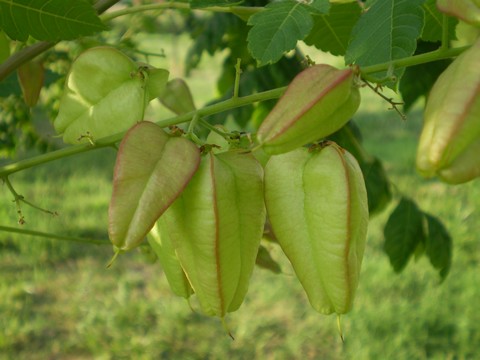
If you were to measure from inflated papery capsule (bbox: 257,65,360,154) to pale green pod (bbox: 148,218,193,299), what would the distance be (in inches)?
7.4

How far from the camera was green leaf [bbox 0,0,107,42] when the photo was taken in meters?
0.93

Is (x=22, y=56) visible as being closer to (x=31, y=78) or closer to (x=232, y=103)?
(x=31, y=78)

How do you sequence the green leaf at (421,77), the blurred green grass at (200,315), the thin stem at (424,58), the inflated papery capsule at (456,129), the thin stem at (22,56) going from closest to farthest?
the inflated papery capsule at (456,129) → the thin stem at (424,58) → the thin stem at (22,56) → the green leaf at (421,77) → the blurred green grass at (200,315)

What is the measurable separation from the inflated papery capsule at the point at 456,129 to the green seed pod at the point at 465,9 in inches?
1.6

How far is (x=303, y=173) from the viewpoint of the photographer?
743mm

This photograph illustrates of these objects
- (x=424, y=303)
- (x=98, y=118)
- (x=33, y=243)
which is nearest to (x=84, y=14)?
(x=98, y=118)

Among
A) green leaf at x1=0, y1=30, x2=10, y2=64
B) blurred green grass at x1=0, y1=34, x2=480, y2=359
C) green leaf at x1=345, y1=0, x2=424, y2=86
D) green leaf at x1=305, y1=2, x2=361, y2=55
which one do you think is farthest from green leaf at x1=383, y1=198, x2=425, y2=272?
blurred green grass at x1=0, y1=34, x2=480, y2=359

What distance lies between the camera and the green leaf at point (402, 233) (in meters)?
1.68

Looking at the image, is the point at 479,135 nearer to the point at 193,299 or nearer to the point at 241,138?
the point at 241,138

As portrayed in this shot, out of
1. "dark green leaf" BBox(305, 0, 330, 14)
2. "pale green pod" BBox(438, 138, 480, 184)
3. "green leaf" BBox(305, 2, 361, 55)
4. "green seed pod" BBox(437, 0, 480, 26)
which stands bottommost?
"green leaf" BBox(305, 2, 361, 55)

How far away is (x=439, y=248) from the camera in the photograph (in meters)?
1.68

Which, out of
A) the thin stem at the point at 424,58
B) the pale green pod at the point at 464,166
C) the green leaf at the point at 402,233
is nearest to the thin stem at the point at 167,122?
the thin stem at the point at 424,58

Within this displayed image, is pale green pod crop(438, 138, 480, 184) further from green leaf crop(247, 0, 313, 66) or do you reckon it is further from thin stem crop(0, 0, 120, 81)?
thin stem crop(0, 0, 120, 81)

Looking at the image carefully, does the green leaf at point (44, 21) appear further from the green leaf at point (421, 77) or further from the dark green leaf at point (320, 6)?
the green leaf at point (421, 77)
